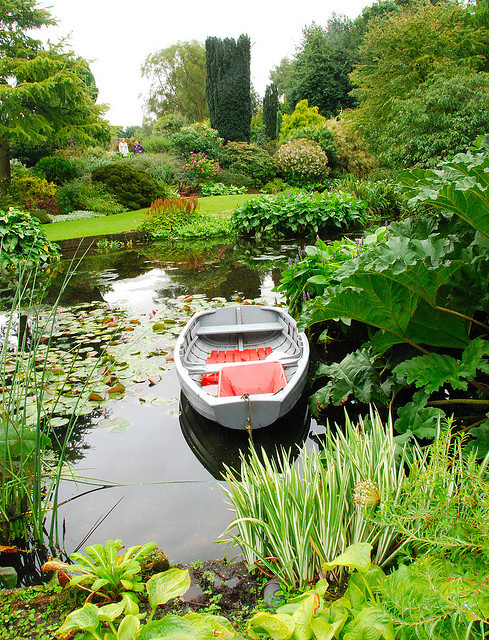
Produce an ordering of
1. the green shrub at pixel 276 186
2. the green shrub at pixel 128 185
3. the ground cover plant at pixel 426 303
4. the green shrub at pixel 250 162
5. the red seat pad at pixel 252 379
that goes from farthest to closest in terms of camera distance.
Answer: the green shrub at pixel 250 162
the green shrub at pixel 276 186
the green shrub at pixel 128 185
the red seat pad at pixel 252 379
the ground cover plant at pixel 426 303

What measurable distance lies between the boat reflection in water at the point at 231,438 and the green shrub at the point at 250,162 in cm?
1866

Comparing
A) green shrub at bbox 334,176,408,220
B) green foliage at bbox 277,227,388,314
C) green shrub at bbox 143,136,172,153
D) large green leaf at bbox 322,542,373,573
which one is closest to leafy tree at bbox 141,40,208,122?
green shrub at bbox 143,136,172,153

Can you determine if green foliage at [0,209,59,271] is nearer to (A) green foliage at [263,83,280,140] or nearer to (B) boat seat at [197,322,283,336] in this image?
(B) boat seat at [197,322,283,336]

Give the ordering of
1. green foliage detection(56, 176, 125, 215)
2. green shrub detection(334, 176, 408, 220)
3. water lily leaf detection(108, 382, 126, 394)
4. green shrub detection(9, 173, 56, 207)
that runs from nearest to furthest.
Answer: water lily leaf detection(108, 382, 126, 394), green shrub detection(334, 176, 408, 220), green foliage detection(56, 176, 125, 215), green shrub detection(9, 173, 56, 207)

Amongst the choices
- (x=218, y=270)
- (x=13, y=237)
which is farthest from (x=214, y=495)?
(x=13, y=237)

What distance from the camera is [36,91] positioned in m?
15.6

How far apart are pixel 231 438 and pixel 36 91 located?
16919 mm

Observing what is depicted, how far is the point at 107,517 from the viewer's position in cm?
253

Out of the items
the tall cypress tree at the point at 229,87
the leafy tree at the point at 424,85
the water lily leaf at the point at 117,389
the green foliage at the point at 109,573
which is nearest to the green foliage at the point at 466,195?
the green foliage at the point at 109,573

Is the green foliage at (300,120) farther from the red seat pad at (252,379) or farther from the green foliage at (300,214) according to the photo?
the red seat pad at (252,379)

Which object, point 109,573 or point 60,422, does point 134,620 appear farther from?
point 60,422

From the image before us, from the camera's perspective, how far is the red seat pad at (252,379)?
11.0ft

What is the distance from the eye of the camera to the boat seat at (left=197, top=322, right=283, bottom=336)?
4.54 m

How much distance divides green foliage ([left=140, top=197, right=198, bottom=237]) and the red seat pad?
9921 millimetres
